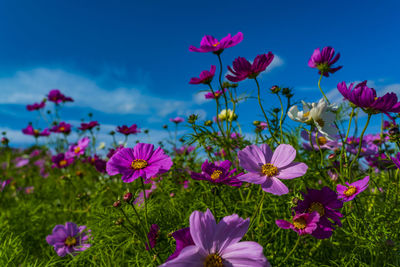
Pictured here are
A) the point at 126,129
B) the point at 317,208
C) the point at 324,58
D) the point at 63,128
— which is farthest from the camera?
the point at 63,128

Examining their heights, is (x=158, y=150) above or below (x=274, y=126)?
below

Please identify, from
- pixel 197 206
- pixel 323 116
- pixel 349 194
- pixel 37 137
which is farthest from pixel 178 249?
pixel 37 137

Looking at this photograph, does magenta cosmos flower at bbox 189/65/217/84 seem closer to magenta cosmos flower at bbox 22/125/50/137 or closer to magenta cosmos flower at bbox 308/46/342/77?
magenta cosmos flower at bbox 308/46/342/77

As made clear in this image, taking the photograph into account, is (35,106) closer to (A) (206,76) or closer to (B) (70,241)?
(B) (70,241)

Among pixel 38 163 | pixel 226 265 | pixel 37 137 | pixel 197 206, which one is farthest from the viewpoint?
pixel 38 163

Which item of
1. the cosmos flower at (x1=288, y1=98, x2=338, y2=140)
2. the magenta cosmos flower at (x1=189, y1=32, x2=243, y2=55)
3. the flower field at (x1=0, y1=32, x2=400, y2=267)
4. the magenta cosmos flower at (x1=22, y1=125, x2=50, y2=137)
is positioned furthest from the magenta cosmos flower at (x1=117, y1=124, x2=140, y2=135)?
the magenta cosmos flower at (x1=22, y1=125, x2=50, y2=137)

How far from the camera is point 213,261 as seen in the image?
451mm

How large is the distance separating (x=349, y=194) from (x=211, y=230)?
41 centimetres

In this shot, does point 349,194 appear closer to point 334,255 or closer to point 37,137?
point 334,255

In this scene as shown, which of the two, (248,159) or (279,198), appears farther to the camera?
(279,198)

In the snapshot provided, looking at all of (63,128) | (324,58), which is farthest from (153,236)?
(63,128)

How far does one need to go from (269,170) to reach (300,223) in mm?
129

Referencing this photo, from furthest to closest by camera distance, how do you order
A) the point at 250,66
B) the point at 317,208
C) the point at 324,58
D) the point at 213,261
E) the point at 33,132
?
the point at 33,132 → the point at 324,58 → the point at 250,66 → the point at 317,208 → the point at 213,261

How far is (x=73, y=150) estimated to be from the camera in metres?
1.96
